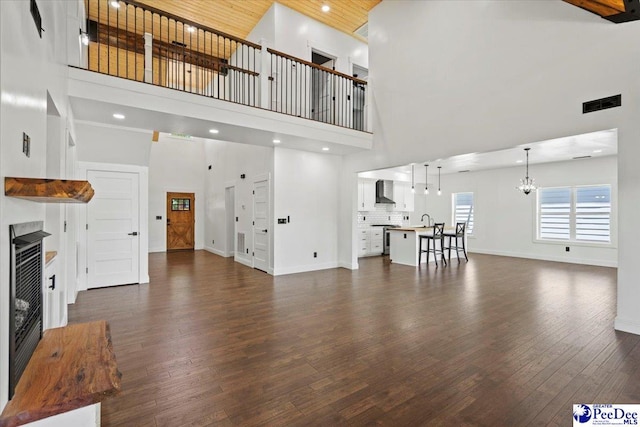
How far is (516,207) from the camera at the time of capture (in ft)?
28.2

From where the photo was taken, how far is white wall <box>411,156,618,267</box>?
283 inches

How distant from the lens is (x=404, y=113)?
18.9 feet

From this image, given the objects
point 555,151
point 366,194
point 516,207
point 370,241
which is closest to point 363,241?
point 370,241

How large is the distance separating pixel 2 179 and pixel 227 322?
2.80 meters

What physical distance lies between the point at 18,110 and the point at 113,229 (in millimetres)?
4529

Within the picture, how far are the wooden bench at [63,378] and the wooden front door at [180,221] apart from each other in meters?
9.07

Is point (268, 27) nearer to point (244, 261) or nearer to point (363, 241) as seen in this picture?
point (244, 261)

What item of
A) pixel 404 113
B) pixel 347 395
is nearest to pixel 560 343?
pixel 347 395

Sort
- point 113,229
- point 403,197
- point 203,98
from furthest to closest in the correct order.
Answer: point 403,197 → point 113,229 → point 203,98

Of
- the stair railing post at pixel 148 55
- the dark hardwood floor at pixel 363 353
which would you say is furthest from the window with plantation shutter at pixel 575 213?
the stair railing post at pixel 148 55

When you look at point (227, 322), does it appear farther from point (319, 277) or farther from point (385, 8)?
point (385, 8)

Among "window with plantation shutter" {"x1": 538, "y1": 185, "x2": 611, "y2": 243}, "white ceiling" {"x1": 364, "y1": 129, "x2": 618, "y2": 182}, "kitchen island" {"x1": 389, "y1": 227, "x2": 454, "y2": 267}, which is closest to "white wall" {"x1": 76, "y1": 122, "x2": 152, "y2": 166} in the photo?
"white ceiling" {"x1": 364, "y1": 129, "x2": 618, "y2": 182}

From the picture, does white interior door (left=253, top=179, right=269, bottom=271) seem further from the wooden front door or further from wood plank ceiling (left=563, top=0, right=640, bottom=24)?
wood plank ceiling (left=563, top=0, right=640, bottom=24)

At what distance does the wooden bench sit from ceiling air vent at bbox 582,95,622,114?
4978 mm
